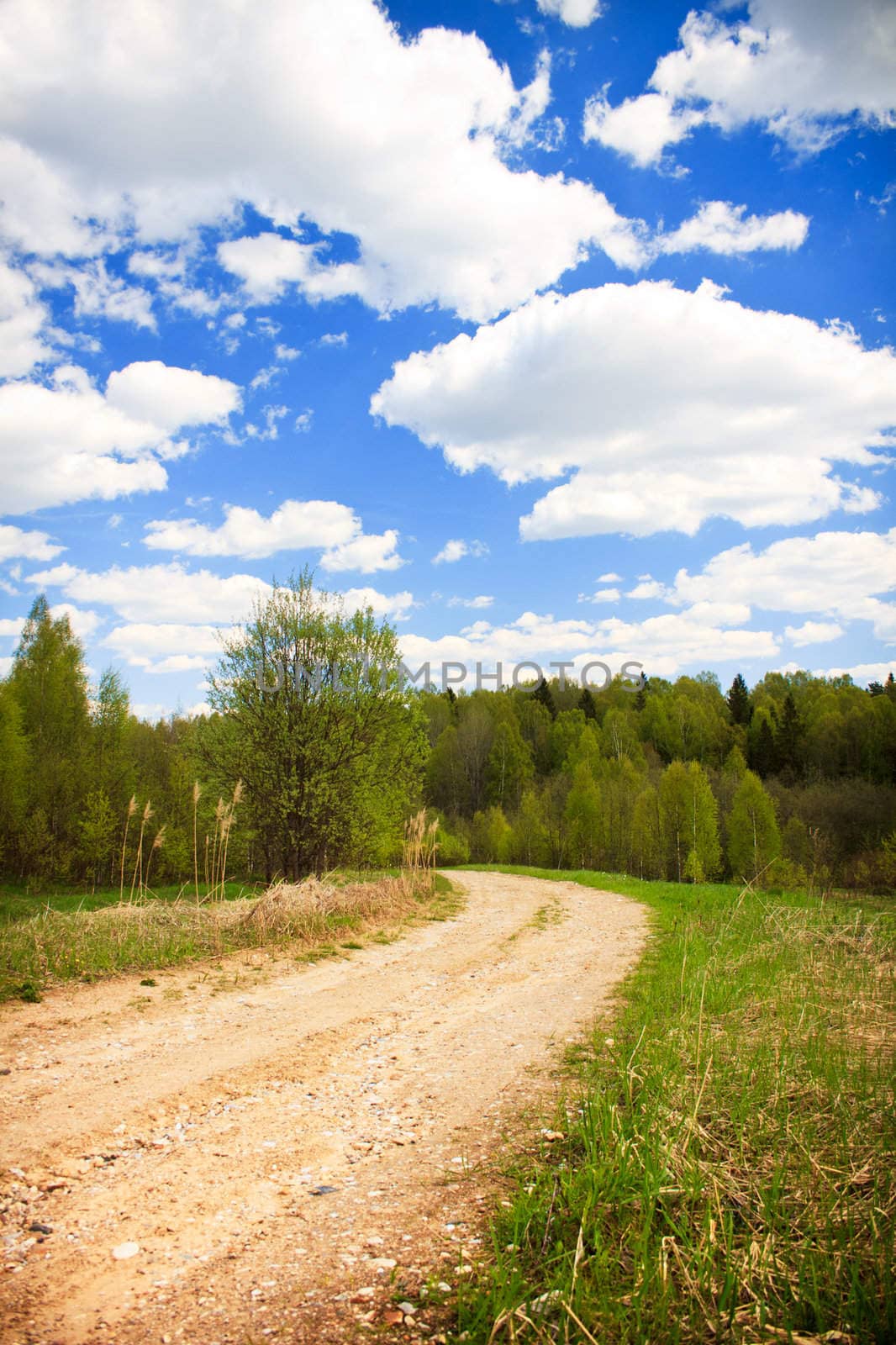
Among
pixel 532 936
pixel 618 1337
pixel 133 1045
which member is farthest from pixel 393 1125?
pixel 532 936

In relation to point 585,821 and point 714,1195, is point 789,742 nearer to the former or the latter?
point 585,821

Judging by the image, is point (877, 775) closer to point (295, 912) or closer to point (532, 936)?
point (532, 936)

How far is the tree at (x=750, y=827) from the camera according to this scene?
151 feet

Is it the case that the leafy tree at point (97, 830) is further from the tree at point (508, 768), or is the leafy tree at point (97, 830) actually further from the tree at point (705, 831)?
the tree at point (508, 768)

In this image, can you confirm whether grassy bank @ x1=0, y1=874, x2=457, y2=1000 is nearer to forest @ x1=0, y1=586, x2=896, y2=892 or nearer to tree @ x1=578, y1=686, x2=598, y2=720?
forest @ x1=0, y1=586, x2=896, y2=892

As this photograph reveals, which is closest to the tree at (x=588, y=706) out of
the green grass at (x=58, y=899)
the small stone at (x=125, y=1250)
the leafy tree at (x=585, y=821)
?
the leafy tree at (x=585, y=821)

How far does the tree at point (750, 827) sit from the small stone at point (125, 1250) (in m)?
48.2

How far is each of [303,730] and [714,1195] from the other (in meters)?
16.6

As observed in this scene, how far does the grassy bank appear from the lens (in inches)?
319

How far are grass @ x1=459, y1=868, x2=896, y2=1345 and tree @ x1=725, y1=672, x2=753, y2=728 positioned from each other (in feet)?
264

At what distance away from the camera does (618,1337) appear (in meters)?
2.55

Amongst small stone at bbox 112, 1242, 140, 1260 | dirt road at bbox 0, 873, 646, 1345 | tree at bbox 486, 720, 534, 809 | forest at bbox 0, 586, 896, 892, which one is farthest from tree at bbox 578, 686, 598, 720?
small stone at bbox 112, 1242, 140, 1260

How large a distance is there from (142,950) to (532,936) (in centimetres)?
714

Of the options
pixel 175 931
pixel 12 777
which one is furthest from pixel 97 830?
pixel 175 931
